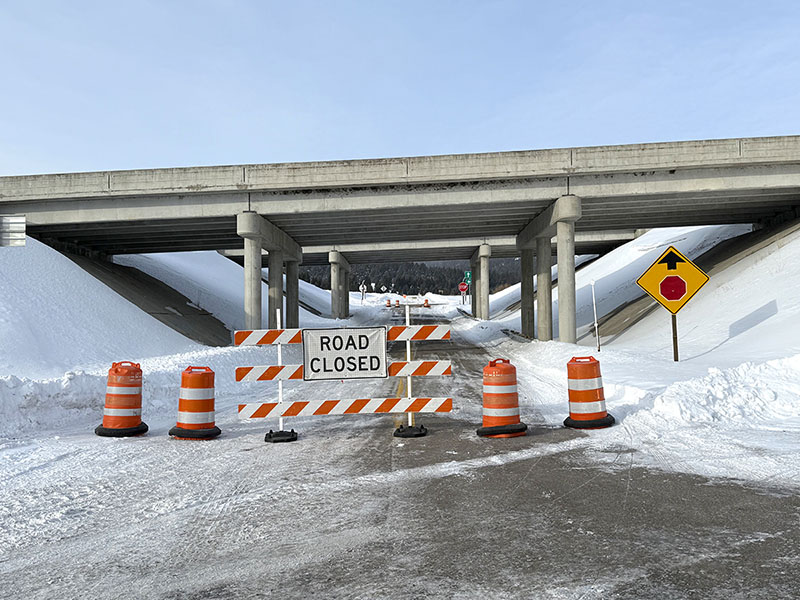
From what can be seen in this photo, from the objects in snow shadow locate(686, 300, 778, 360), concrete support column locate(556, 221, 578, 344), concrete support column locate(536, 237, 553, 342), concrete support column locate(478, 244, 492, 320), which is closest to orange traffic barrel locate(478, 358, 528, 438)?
snow shadow locate(686, 300, 778, 360)

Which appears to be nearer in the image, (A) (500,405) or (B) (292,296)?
(A) (500,405)

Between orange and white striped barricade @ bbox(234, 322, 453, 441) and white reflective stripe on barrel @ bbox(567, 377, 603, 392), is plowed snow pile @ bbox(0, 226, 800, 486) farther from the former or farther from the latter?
orange and white striped barricade @ bbox(234, 322, 453, 441)

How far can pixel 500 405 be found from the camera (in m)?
8.21

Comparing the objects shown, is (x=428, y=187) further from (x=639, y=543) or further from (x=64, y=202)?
(x=639, y=543)

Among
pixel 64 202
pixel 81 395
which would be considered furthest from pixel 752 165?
pixel 64 202

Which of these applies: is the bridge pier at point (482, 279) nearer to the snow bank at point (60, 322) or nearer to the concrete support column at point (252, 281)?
the concrete support column at point (252, 281)

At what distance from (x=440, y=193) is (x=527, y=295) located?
35.7 feet

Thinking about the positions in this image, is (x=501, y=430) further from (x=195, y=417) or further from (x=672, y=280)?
(x=672, y=280)

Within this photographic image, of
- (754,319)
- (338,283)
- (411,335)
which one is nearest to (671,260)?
(754,319)

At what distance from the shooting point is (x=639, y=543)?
4117mm

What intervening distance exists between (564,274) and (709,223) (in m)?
12.7

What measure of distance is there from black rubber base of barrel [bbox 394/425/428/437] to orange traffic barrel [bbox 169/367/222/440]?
2.77 metres

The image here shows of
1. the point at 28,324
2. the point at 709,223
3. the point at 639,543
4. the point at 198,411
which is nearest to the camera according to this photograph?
the point at 639,543

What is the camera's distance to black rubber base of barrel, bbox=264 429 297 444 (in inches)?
320
